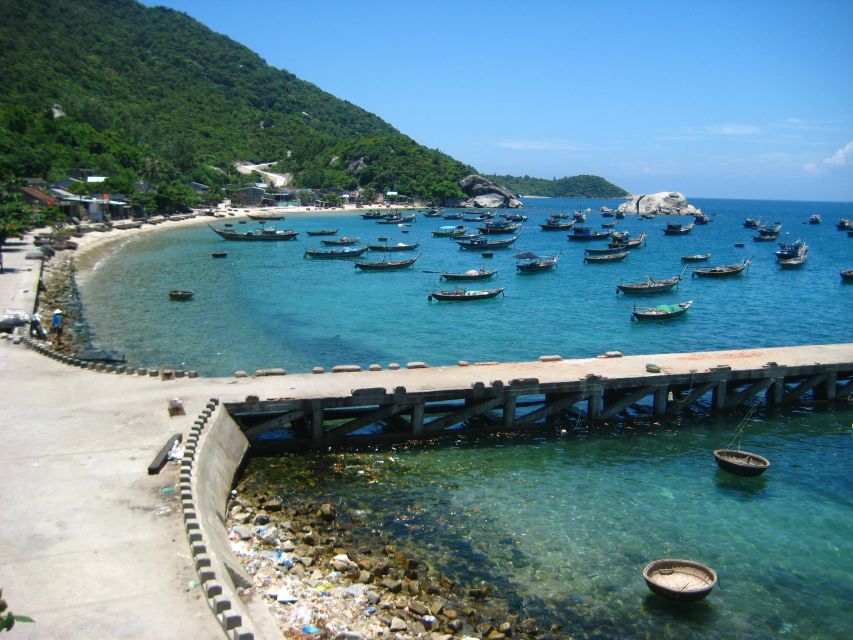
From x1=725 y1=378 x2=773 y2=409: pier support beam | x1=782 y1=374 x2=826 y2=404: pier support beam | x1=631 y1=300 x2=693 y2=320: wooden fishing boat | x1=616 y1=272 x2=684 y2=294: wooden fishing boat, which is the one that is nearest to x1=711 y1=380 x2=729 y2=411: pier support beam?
x1=725 y1=378 x2=773 y2=409: pier support beam

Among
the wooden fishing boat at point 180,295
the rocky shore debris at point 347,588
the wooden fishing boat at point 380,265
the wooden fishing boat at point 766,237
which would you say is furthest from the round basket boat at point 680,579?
the wooden fishing boat at point 766,237

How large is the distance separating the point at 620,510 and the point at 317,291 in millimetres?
52681

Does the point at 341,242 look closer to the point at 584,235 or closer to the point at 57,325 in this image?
the point at 584,235

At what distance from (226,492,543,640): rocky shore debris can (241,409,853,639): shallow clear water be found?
0.76 metres

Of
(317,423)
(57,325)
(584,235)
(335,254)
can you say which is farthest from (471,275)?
(584,235)

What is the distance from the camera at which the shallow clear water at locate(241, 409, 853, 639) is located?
18.6m

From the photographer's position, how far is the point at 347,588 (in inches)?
722

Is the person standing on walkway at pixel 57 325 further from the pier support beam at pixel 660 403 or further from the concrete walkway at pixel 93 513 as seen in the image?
the pier support beam at pixel 660 403

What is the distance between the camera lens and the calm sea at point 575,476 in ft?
63.0

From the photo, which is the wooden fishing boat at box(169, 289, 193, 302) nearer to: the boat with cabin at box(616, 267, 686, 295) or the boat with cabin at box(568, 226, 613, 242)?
the boat with cabin at box(616, 267, 686, 295)

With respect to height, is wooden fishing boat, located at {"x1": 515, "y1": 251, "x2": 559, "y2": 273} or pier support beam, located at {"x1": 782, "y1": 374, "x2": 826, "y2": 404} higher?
wooden fishing boat, located at {"x1": 515, "y1": 251, "x2": 559, "y2": 273}

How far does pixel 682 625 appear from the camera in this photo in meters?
18.0

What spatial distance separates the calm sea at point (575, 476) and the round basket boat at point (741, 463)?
1.54 ft

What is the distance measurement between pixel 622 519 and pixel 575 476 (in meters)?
3.69
